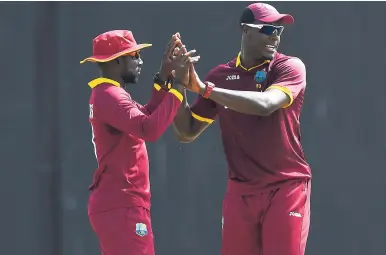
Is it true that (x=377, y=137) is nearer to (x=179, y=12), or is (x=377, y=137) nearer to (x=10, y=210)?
(x=179, y=12)

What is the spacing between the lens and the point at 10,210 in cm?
667

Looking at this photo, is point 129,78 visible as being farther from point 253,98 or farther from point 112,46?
point 253,98

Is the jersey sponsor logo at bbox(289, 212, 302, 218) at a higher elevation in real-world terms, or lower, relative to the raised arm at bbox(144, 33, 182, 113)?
lower

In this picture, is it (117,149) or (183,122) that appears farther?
(183,122)

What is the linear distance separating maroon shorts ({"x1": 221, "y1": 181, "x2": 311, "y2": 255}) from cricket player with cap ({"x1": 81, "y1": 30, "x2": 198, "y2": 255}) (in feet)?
1.51

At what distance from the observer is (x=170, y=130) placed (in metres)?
6.70

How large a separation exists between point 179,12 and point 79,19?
2.12 ft

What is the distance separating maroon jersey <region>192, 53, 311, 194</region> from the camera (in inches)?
206

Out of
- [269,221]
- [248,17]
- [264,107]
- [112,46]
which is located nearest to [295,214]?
[269,221]

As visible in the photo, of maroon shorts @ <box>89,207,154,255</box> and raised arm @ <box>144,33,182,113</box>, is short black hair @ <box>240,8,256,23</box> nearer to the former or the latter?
raised arm @ <box>144,33,182,113</box>

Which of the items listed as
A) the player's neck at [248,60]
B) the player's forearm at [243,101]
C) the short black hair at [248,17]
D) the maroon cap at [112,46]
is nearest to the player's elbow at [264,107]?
the player's forearm at [243,101]

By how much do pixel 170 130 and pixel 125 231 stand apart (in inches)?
67.8

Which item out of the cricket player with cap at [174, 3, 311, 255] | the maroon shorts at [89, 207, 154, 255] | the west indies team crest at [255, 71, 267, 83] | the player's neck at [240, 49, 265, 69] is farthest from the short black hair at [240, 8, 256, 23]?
the maroon shorts at [89, 207, 154, 255]

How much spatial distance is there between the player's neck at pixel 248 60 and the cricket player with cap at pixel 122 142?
46 centimetres
